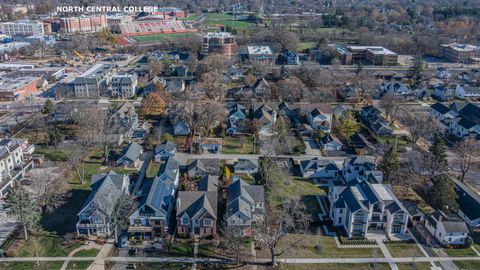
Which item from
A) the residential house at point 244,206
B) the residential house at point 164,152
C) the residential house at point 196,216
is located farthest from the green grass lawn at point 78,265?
the residential house at point 164,152

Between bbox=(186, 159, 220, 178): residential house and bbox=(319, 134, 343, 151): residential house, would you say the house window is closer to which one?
bbox=(186, 159, 220, 178): residential house

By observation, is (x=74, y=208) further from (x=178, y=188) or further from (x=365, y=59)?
(x=365, y=59)

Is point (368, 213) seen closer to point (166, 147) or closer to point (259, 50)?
point (166, 147)

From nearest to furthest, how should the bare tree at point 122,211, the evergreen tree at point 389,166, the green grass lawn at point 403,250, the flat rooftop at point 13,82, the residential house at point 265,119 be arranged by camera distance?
the green grass lawn at point 403,250
the bare tree at point 122,211
the evergreen tree at point 389,166
the residential house at point 265,119
the flat rooftop at point 13,82

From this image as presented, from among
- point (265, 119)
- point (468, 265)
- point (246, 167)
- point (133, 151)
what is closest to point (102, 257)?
point (133, 151)

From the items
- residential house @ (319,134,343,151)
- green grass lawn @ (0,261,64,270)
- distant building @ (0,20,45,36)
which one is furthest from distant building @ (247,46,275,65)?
distant building @ (0,20,45,36)

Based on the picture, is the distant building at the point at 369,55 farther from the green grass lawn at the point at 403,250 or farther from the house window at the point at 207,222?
the house window at the point at 207,222
